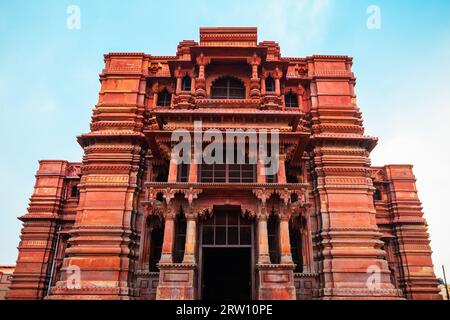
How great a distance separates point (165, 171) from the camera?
19109 mm

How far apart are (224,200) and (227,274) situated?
411cm

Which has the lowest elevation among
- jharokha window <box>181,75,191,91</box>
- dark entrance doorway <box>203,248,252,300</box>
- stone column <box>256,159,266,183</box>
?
dark entrance doorway <box>203,248,252,300</box>

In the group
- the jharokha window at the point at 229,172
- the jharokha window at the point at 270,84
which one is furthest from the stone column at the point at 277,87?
the jharokha window at the point at 229,172

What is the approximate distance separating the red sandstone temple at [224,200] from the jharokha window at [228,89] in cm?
7

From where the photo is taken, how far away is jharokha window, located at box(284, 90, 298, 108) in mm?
21312

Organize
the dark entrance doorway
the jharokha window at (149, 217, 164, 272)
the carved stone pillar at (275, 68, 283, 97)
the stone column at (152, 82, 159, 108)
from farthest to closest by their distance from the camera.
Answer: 1. the stone column at (152, 82, 159, 108)
2. the carved stone pillar at (275, 68, 283, 97)
3. the jharokha window at (149, 217, 164, 272)
4. the dark entrance doorway

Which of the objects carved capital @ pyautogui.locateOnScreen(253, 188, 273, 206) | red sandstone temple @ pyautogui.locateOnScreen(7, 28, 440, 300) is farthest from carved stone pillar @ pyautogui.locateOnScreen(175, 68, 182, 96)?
carved capital @ pyautogui.locateOnScreen(253, 188, 273, 206)

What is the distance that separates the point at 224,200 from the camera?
52.2ft

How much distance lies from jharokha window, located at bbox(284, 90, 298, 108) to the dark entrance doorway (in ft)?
29.8

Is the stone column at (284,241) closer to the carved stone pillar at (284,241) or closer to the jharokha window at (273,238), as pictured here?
the carved stone pillar at (284,241)

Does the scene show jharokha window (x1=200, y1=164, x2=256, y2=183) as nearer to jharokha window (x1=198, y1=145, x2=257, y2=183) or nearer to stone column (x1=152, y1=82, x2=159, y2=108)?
jharokha window (x1=198, y1=145, x2=257, y2=183)

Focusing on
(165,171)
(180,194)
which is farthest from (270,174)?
(165,171)

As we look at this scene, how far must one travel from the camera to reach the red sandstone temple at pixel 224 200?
15.7 m
